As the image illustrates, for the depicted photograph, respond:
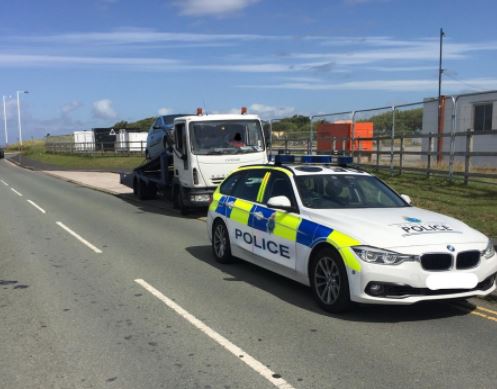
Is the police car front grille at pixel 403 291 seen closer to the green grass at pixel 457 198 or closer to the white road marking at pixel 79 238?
the green grass at pixel 457 198

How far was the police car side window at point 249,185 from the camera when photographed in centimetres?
799

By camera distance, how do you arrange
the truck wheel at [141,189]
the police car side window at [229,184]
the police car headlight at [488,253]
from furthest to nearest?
the truck wheel at [141,189] < the police car side window at [229,184] < the police car headlight at [488,253]

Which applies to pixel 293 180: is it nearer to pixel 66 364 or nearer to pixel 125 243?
pixel 66 364

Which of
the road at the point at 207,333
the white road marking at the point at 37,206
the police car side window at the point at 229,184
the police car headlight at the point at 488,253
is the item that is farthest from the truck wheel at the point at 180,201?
the police car headlight at the point at 488,253

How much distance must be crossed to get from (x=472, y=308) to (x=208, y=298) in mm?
2978

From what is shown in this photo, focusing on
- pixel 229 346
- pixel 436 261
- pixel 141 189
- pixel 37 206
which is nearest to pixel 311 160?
pixel 436 261

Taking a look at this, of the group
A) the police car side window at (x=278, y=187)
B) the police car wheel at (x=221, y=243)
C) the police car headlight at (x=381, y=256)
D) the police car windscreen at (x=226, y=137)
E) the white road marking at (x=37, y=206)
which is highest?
the police car windscreen at (x=226, y=137)

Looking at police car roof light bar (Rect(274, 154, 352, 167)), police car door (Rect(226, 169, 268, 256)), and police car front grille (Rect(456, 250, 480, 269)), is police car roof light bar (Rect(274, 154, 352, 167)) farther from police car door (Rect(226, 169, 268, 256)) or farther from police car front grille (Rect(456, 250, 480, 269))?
police car front grille (Rect(456, 250, 480, 269))

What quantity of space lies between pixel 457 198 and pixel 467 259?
8917 millimetres

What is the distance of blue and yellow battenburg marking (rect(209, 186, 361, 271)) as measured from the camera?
5.75 meters

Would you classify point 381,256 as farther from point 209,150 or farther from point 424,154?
point 424,154

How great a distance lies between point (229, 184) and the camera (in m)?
8.94

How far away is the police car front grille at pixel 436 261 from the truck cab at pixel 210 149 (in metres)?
9.08

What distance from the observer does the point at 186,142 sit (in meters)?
14.5
